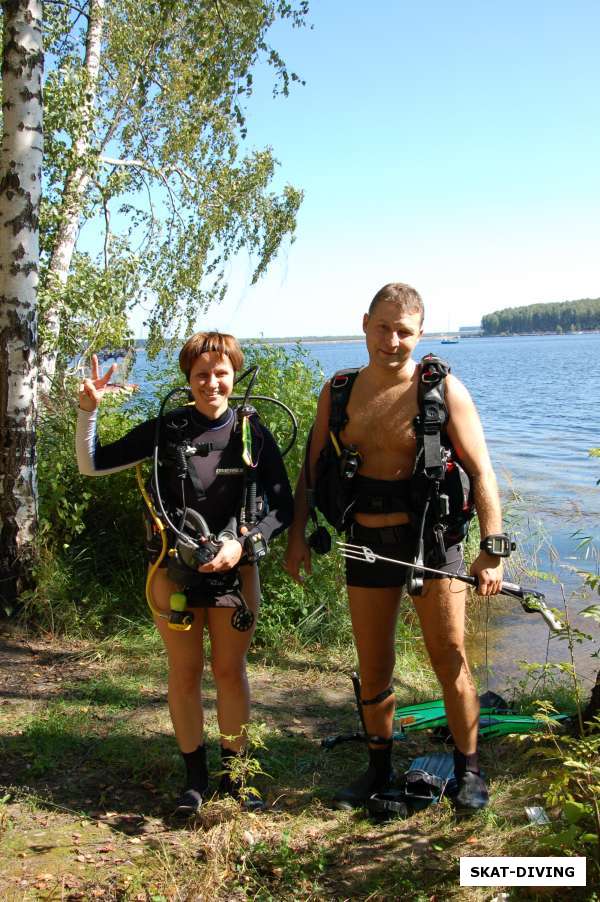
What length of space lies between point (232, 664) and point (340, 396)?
124 cm

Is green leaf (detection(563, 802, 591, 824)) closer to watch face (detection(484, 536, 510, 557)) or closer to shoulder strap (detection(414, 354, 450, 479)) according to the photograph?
watch face (detection(484, 536, 510, 557))

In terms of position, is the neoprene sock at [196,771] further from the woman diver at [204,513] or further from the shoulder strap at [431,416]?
the shoulder strap at [431,416]

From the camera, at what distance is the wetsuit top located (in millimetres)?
3299

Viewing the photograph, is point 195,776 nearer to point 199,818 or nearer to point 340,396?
point 199,818

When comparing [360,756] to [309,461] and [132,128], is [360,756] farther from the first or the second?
[132,128]

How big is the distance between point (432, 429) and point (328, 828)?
68.3 inches

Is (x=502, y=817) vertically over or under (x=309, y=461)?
under

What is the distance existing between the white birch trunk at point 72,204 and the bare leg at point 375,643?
14.8 ft

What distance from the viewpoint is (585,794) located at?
2.76 metres

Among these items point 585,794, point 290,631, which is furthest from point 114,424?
point 585,794

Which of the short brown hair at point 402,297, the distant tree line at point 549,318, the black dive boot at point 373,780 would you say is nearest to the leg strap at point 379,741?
the black dive boot at point 373,780

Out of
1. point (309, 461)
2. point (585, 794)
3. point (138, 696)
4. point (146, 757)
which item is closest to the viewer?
point (585, 794)

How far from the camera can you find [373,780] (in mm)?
3574

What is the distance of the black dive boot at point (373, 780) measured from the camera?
3.50 m
